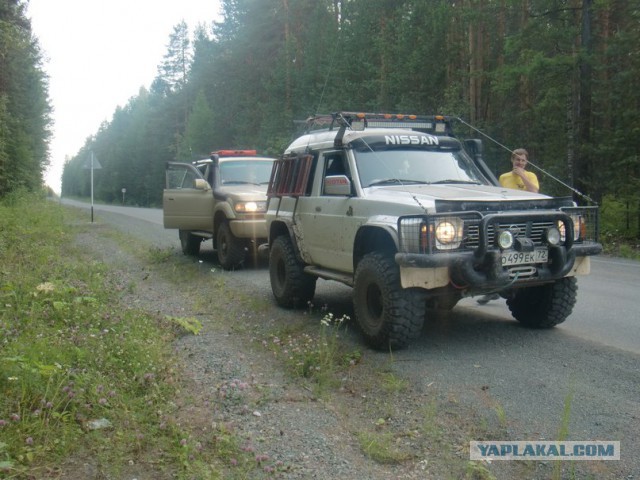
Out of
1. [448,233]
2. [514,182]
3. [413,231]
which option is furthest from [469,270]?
[514,182]

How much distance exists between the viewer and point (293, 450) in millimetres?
3807

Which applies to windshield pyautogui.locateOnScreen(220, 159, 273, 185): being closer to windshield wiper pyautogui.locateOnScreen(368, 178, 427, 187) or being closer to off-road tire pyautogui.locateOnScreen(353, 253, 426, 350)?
windshield wiper pyautogui.locateOnScreen(368, 178, 427, 187)

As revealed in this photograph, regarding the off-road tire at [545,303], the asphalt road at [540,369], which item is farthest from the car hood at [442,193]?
the asphalt road at [540,369]

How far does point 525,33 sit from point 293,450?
19.9m

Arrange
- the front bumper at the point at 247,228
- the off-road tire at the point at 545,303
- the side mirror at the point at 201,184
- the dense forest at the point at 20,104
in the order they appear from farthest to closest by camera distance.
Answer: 1. the dense forest at the point at 20,104
2. the side mirror at the point at 201,184
3. the front bumper at the point at 247,228
4. the off-road tire at the point at 545,303

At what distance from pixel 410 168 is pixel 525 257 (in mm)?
1763

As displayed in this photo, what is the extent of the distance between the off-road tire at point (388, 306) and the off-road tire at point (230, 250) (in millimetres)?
5584

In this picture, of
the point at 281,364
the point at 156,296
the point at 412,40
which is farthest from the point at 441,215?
the point at 412,40

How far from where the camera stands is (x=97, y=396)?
14.6 ft

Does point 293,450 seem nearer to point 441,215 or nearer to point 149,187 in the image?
point 441,215

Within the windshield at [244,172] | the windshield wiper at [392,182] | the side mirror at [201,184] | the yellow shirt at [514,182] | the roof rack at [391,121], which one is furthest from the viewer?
the windshield at [244,172]

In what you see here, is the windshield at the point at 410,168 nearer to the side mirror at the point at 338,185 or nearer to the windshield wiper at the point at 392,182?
the windshield wiper at the point at 392,182
